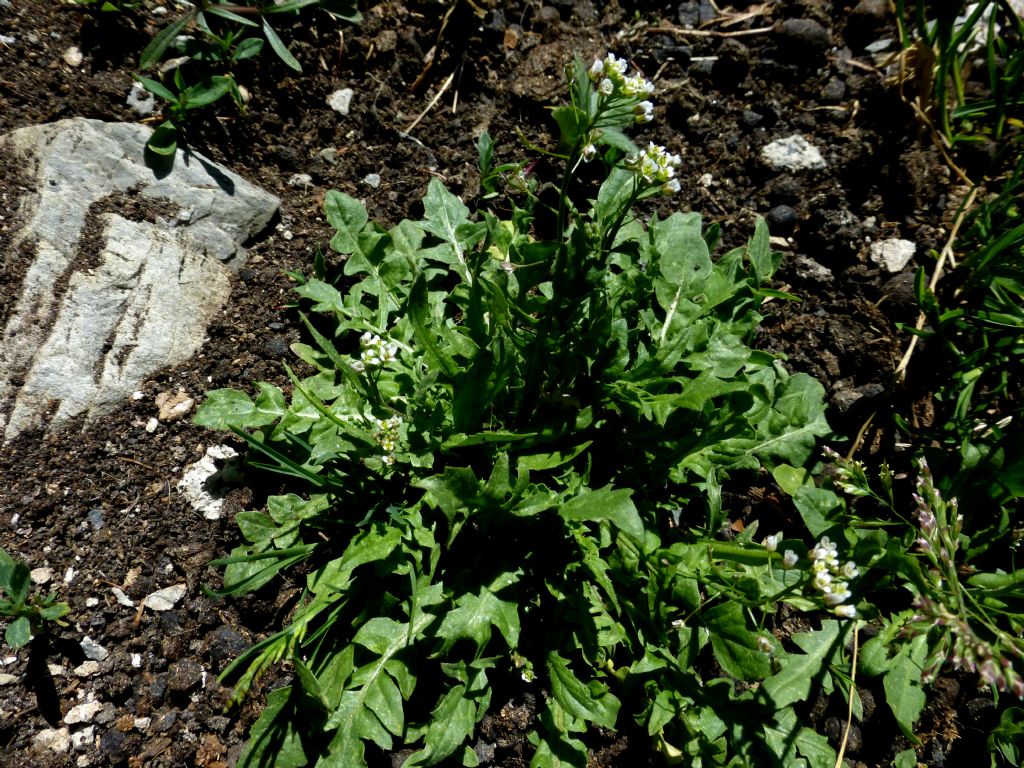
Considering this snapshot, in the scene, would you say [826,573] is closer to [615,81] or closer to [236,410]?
[615,81]

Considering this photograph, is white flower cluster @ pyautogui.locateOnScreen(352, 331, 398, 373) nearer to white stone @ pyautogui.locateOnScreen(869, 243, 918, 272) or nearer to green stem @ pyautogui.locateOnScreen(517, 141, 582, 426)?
green stem @ pyautogui.locateOnScreen(517, 141, 582, 426)

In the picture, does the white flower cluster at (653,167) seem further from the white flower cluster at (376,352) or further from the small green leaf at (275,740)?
the small green leaf at (275,740)

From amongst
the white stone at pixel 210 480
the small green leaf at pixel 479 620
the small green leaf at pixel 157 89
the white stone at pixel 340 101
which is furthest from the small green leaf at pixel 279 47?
the small green leaf at pixel 479 620

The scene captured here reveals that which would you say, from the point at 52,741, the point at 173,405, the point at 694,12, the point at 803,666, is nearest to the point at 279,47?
the point at 173,405

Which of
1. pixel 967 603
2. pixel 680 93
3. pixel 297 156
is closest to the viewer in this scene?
pixel 967 603

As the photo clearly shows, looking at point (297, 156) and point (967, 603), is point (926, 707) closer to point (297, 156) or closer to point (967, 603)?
point (967, 603)

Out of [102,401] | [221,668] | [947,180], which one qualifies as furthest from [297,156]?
[947,180]
